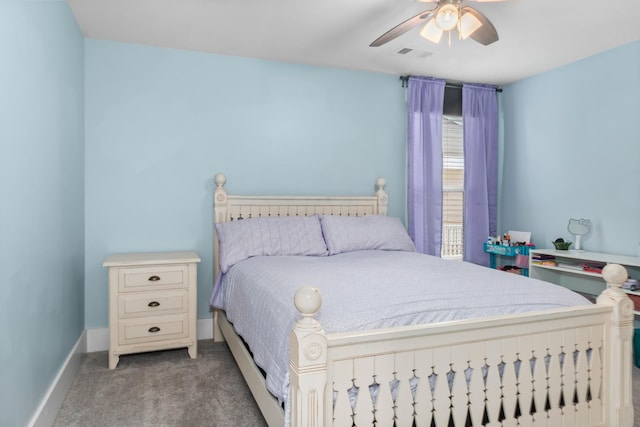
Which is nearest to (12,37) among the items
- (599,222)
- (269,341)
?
(269,341)

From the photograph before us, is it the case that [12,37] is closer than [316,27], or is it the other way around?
[12,37]

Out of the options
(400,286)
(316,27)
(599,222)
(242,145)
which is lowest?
(400,286)

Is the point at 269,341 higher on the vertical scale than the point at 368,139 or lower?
lower

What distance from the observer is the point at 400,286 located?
6.94 ft

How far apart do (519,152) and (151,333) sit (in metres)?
3.84

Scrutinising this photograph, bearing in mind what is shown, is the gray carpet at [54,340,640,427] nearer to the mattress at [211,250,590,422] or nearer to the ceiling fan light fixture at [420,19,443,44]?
the mattress at [211,250,590,422]

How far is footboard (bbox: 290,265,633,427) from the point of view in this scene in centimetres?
146

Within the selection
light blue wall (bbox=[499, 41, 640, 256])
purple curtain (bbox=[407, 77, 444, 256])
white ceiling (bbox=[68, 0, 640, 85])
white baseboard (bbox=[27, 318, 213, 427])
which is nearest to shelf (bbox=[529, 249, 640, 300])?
light blue wall (bbox=[499, 41, 640, 256])

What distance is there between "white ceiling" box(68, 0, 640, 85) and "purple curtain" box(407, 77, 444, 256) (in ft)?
1.09

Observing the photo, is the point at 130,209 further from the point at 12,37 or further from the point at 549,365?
the point at 549,365

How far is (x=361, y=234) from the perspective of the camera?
11.6 feet

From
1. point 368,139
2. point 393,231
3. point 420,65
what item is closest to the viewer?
point 393,231

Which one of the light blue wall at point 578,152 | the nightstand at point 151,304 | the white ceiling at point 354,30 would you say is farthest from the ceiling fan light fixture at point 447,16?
the nightstand at point 151,304

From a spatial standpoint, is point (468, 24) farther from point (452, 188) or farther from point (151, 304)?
point (151, 304)
